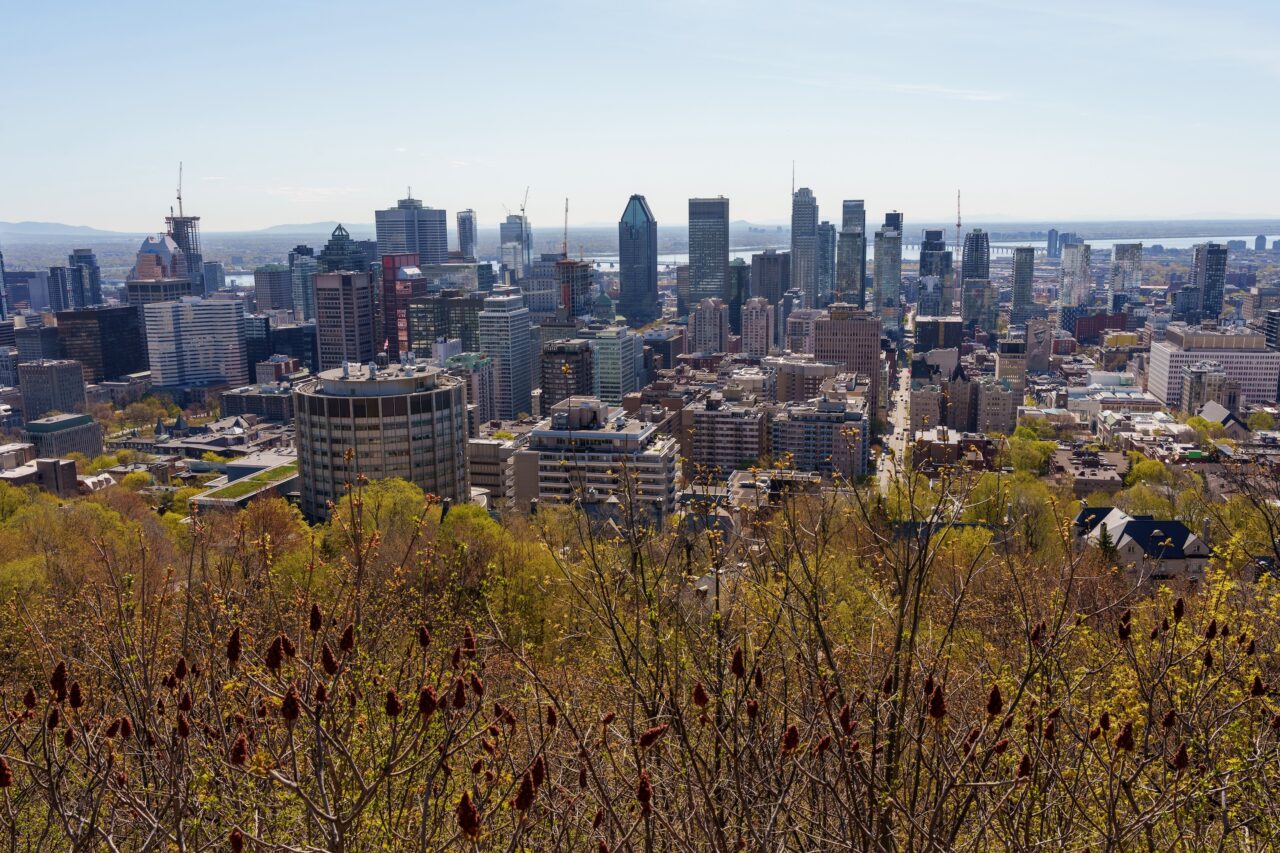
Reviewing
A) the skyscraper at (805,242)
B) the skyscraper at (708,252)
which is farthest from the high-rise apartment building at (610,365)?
the skyscraper at (805,242)

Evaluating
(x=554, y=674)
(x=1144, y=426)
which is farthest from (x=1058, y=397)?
(x=554, y=674)

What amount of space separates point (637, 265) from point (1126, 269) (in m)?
85.6

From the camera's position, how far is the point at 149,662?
675 cm

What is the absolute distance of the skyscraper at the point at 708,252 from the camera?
475ft

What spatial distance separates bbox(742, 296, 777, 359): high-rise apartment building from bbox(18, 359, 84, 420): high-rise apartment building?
6566cm

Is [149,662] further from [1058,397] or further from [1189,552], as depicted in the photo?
[1058,397]

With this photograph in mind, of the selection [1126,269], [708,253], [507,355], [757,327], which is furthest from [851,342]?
[1126,269]

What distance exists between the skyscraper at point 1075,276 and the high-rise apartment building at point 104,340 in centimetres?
12890

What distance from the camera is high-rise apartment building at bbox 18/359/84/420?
79.5 metres

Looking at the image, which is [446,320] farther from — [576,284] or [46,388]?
[576,284]

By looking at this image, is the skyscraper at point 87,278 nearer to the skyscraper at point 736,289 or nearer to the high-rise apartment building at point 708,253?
the high-rise apartment building at point 708,253

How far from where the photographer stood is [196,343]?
97875 mm

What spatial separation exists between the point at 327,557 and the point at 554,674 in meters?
11.1

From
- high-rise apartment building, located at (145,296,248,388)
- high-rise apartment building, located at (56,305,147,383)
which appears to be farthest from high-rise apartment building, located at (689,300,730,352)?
high-rise apartment building, located at (56,305,147,383)
